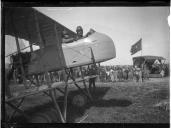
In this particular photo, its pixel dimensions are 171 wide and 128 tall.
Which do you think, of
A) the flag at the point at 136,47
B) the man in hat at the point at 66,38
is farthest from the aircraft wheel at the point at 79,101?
the flag at the point at 136,47

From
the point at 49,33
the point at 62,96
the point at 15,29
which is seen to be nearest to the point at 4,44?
the point at 15,29

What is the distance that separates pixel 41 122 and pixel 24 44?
1245 millimetres

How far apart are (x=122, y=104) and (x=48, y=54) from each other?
1.41 metres

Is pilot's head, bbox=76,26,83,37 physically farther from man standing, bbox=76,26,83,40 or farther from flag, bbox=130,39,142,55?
flag, bbox=130,39,142,55

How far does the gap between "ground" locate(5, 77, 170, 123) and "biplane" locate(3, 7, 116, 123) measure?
0.13 m

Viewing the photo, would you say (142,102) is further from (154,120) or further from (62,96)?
(62,96)

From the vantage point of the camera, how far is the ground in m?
3.73

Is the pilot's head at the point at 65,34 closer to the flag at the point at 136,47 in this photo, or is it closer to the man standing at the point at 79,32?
the man standing at the point at 79,32

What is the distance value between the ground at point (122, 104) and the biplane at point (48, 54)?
0.13m

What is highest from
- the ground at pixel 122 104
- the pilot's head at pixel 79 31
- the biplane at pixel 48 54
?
the pilot's head at pixel 79 31

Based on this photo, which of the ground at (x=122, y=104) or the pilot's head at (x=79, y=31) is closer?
the ground at (x=122, y=104)

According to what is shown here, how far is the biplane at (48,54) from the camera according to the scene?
3.78 meters

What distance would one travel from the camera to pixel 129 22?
379 cm

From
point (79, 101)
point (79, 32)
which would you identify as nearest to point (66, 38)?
point (79, 32)
